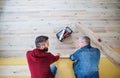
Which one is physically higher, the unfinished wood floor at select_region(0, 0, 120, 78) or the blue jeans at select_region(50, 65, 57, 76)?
the unfinished wood floor at select_region(0, 0, 120, 78)

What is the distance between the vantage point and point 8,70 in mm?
2234

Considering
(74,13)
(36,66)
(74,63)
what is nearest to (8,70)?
(36,66)

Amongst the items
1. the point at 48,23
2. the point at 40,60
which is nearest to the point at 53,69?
the point at 40,60

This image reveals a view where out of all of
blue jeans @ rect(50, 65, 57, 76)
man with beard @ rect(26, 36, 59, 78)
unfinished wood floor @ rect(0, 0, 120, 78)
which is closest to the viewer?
man with beard @ rect(26, 36, 59, 78)

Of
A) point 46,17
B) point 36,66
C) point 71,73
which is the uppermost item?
point 46,17

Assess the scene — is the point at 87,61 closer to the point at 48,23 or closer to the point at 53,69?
the point at 53,69

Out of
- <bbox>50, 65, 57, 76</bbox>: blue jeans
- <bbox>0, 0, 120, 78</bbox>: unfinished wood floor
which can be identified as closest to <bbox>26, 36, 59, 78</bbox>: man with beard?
<bbox>50, 65, 57, 76</bbox>: blue jeans

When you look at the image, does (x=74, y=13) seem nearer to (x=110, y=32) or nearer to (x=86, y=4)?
(x=86, y=4)

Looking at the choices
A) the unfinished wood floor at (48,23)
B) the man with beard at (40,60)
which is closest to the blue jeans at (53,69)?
the unfinished wood floor at (48,23)

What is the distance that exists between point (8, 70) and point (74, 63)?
2.11ft

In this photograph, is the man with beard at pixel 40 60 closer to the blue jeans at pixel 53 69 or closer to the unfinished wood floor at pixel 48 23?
the blue jeans at pixel 53 69

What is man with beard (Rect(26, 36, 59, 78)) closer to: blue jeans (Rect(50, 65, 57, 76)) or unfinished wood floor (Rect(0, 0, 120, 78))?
blue jeans (Rect(50, 65, 57, 76))

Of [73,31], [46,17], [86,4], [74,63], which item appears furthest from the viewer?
[86,4]

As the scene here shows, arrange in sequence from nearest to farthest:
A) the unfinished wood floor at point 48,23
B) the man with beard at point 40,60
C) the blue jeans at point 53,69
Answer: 1. the man with beard at point 40,60
2. the blue jeans at point 53,69
3. the unfinished wood floor at point 48,23
